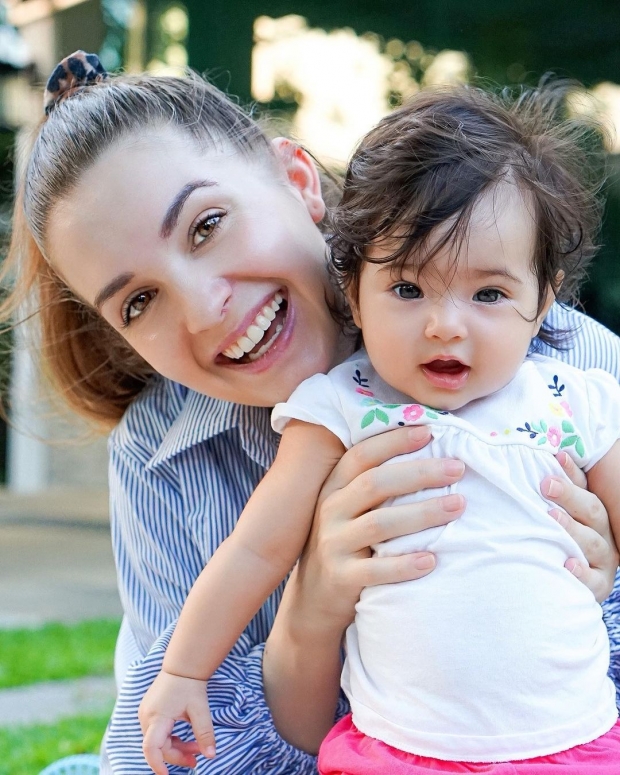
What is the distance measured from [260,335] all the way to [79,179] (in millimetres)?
414

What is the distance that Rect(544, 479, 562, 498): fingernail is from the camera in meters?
1.46

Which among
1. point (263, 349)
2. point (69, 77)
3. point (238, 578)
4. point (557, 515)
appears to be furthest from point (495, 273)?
point (69, 77)

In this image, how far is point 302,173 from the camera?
1.99m

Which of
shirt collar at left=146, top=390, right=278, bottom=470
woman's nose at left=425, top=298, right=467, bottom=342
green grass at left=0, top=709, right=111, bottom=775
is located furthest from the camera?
green grass at left=0, top=709, right=111, bottom=775

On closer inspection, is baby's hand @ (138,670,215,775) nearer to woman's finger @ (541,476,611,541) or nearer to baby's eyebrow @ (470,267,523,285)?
woman's finger @ (541,476,611,541)

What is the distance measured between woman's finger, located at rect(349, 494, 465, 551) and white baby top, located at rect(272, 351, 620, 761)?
2cm

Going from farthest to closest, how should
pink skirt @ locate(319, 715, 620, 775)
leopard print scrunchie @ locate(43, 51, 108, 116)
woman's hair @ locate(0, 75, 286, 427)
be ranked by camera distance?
1. leopard print scrunchie @ locate(43, 51, 108, 116)
2. woman's hair @ locate(0, 75, 286, 427)
3. pink skirt @ locate(319, 715, 620, 775)

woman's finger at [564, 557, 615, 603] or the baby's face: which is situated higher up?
the baby's face

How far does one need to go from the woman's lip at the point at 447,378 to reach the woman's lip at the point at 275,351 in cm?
32

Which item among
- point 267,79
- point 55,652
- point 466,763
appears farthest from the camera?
point 267,79

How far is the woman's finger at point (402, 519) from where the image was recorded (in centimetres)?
144

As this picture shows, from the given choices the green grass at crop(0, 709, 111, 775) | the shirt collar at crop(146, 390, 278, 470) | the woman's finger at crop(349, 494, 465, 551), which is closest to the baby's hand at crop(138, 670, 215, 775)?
the woman's finger at crop(349, 494, 465, 551)

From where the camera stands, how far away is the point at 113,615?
6137 mm

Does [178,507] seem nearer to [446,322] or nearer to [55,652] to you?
[446,322]
